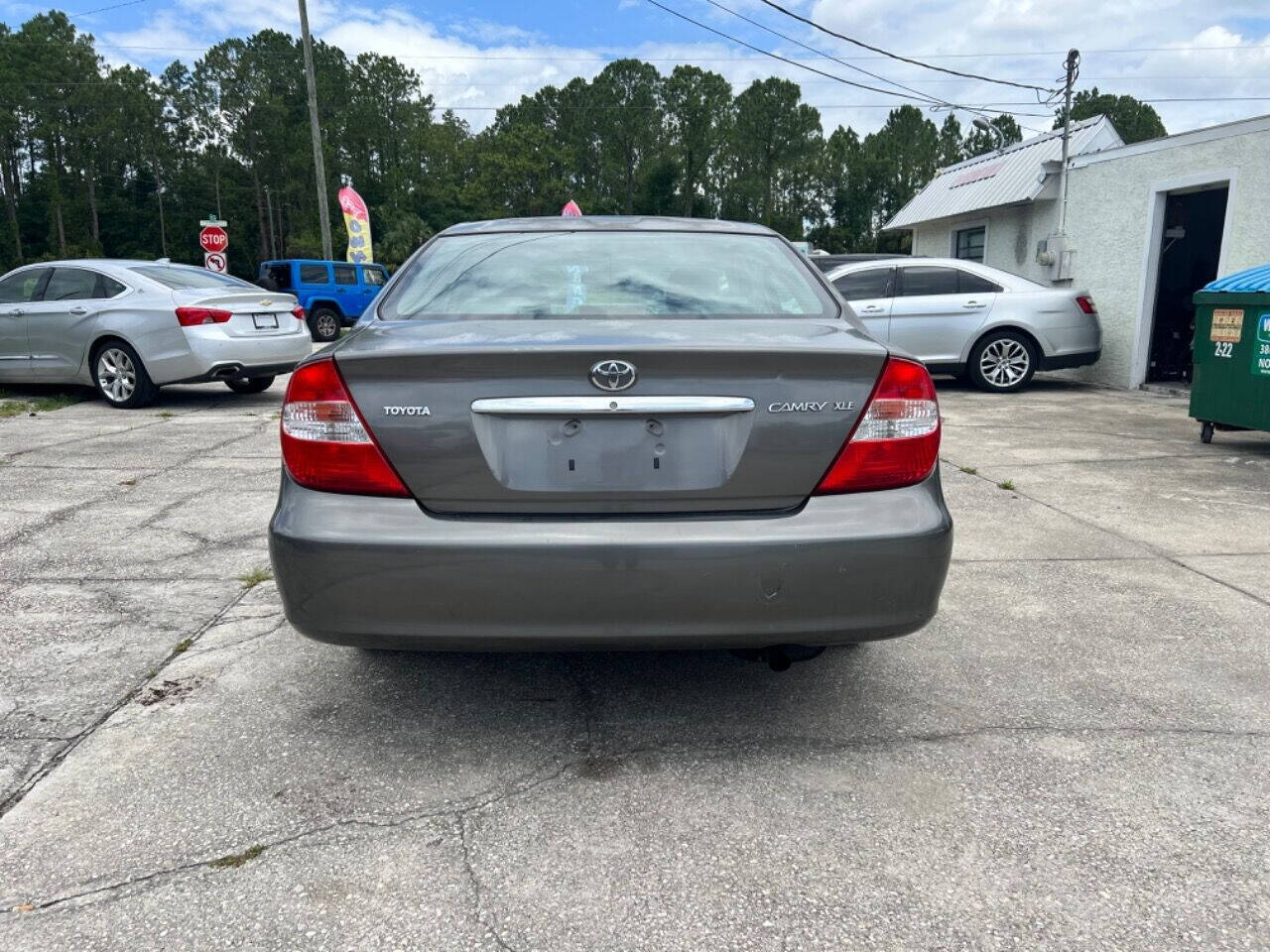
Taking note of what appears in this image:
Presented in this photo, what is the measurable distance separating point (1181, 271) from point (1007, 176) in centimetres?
374

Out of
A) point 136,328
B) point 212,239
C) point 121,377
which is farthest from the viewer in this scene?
point 212,239

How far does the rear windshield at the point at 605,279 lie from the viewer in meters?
2.73

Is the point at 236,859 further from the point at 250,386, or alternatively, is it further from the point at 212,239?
the point at 212,239

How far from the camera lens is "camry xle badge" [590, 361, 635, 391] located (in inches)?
86.7

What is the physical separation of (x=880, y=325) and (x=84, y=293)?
8.45 meters

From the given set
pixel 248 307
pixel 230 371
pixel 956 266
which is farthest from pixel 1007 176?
pixel 230 371

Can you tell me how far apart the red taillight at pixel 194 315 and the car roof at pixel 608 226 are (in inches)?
248

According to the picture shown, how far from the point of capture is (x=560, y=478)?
7.27 feet

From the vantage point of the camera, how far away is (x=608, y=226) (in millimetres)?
3295

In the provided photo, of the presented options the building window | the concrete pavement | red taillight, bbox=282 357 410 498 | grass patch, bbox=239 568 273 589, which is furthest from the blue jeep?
red taillight, bbox=282 357 410 498

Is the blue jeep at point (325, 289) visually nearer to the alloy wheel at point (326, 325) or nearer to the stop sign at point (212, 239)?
the alloy wheel at point (326, 325)

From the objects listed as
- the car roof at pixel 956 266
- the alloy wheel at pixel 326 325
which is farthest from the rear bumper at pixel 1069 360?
the alloy wheel at pixel 326 325

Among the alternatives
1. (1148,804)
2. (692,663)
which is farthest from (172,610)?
(1148,804)

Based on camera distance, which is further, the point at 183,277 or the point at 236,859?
the point at 183,277
